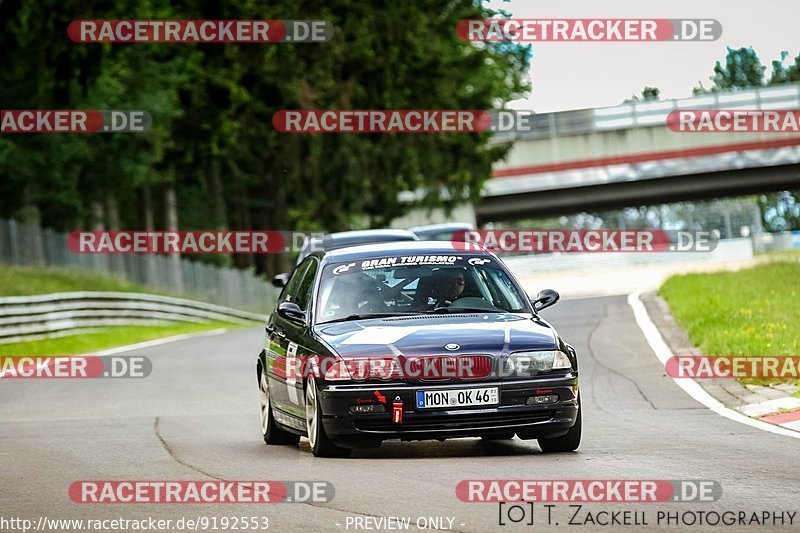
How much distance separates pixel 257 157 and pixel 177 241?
4033 millimetres

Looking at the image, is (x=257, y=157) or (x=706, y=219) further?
(x=706, y=219)

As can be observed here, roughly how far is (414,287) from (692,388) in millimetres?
5028

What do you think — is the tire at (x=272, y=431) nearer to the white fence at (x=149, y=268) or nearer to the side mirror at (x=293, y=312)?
the side mirror at (x=293, y=312)

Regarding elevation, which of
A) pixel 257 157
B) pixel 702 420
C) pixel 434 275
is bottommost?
pixel 702 420

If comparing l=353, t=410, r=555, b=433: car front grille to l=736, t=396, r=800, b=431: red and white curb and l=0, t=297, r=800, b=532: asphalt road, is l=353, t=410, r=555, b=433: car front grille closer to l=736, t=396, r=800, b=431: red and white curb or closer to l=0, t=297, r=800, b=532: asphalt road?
l=0, t=297, r=800, b=532: asphalt road

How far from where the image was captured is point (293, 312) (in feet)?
38.6

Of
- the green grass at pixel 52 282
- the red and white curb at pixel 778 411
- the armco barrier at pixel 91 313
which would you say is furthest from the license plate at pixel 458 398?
the green grass at pixel 52 282

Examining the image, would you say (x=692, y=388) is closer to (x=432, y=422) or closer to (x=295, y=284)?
(x=295, y=284)

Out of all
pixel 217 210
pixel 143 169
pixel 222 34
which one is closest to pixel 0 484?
pixel 222 34

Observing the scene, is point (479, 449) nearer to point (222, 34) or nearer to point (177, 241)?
point (222, 34)

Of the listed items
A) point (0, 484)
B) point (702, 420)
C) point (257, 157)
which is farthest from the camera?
point (257, 157)

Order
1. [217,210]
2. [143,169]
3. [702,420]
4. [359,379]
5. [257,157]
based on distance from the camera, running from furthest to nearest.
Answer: [217,210] → [257,157] → [143,169] → [702,420] → [359,379]

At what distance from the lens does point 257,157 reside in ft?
168

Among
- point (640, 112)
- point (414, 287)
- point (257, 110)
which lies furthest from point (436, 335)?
point (640, 112)
